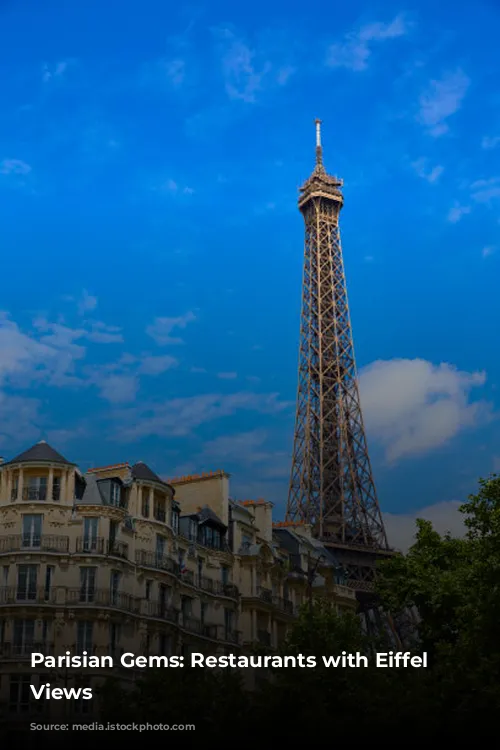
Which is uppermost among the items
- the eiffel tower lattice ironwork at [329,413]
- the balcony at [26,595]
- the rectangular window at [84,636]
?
the eiffel tower lattice ironwork at [329,413]

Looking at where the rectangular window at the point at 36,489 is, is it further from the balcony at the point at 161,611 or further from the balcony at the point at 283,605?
the balcony at the point at 283,605

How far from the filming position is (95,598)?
2104 inches

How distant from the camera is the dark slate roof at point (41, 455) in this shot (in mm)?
55406

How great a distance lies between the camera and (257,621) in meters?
65.5

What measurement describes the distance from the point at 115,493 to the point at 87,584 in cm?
524

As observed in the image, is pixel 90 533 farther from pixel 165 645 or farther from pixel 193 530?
pixel 193 530

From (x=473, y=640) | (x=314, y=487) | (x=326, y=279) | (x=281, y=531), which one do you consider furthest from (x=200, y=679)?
(x=326, y=279)

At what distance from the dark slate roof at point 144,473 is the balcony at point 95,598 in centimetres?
637

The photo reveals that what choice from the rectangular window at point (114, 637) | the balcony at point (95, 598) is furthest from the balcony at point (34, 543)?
the rectangular window at point (114, 637)

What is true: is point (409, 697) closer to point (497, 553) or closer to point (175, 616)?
point (497, 553)

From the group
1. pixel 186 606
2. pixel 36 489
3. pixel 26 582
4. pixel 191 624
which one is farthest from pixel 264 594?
pixel 26 582

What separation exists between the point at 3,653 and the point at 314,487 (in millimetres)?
66010

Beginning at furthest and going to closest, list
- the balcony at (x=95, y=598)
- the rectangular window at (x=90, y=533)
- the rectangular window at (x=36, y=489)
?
1. the rectangular window at (x=36, y=489)
2. the rectangular window at (x=90, y=533)
3. the balcony at (x=95, y=598)

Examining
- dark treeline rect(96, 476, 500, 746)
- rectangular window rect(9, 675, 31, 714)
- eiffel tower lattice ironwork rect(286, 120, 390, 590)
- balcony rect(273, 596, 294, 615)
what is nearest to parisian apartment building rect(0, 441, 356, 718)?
rectangular window rect(9, 675, 31, 714)
